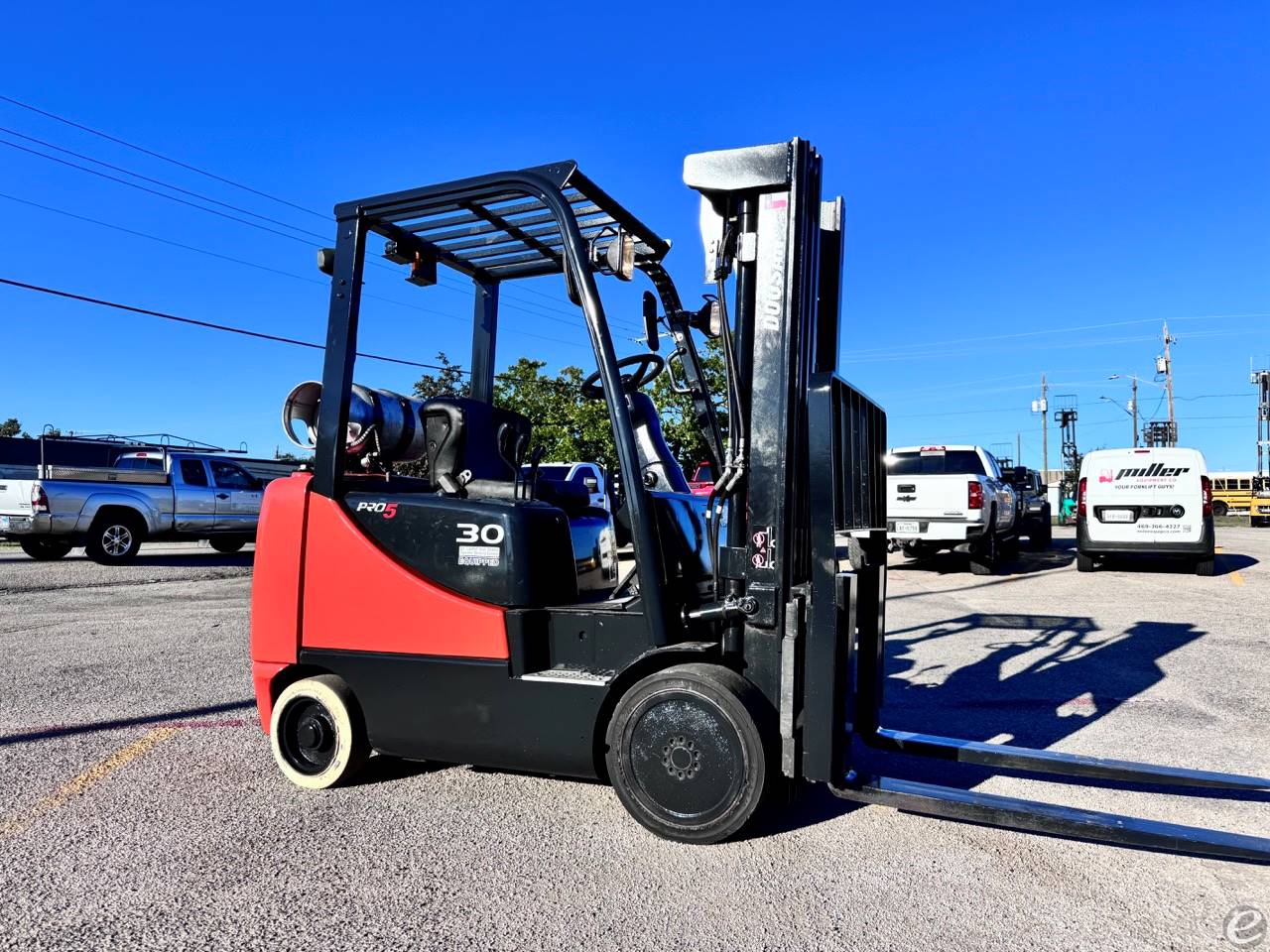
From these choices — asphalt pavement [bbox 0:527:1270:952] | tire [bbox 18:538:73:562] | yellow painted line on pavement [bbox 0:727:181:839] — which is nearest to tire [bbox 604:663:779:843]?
asphalt pavement [bbox 0:527:1270:952]

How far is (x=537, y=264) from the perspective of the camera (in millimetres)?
5070

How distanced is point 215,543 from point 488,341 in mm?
17315

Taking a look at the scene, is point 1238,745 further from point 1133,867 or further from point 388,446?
point 388,446

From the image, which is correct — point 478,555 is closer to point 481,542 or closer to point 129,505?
point 481,542

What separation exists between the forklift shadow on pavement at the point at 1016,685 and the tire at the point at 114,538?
14.8 m

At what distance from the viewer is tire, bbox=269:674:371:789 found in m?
4.21

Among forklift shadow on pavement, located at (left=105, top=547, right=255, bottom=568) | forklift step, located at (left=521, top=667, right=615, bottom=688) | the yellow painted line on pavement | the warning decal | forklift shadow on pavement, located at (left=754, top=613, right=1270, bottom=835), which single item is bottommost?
the yellow painted line on pavement

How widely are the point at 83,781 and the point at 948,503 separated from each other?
43.4 ft

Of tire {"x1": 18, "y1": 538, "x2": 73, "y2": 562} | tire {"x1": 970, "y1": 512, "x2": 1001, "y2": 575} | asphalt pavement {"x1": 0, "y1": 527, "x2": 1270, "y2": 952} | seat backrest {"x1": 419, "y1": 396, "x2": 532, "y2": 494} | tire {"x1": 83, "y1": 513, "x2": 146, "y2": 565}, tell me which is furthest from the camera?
tire {"x1": 18, "y1": 538, "x2": 73, "y2": 562}

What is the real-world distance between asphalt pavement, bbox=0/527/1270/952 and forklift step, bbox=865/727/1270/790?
0.33 metres

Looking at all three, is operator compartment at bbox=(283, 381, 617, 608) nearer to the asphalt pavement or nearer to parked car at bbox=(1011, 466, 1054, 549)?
the asphalt pavement

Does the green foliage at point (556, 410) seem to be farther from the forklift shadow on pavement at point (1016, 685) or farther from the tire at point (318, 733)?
the tire at point (318, 733)

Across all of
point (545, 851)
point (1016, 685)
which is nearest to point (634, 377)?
point (545, 851)

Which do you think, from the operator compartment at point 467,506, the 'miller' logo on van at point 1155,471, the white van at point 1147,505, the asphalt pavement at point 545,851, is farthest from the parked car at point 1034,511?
the operator compartment at point 467,506
